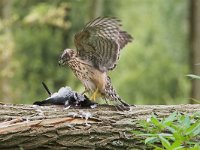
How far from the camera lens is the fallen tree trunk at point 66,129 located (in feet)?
17.8

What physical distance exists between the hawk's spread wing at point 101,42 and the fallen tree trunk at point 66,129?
0.87 metres

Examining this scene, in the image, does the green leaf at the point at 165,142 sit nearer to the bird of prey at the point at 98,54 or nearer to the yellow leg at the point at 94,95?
the bird of prey at the point at 98,54

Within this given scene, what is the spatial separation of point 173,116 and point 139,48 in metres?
29.6

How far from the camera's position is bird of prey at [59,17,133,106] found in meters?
6.30

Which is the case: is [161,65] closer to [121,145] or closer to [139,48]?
[139,48]

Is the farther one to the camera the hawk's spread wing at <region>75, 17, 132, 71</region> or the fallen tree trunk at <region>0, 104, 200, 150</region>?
the hawk's spread wing at <region>75, 17, 132, 71</region>

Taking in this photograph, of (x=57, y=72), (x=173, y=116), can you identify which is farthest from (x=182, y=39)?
(x=173, y=116)

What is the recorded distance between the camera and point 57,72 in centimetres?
2747

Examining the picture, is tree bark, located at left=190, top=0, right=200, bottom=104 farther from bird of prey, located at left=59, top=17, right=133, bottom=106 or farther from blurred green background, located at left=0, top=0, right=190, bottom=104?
blurred green background, located at left=0, top=0, right=190, bottom=104

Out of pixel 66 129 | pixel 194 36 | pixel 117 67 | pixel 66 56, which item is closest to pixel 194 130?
pixel 66 129

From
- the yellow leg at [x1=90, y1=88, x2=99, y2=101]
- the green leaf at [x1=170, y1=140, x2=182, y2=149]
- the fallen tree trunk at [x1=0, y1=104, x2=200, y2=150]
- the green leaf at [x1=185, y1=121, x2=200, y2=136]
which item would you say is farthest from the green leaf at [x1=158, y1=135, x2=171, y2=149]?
the yellow leg at [x1=90, y1=88, x2=99, y2=101]

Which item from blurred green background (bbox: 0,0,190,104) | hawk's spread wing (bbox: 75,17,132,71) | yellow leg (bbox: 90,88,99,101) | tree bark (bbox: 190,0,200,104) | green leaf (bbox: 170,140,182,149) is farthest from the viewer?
blurred green background (bbox: 0,0,190,104)

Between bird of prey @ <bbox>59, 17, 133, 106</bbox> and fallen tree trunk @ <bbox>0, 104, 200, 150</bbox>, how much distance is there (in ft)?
1.73

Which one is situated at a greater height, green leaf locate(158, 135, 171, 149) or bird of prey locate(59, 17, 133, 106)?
bird of prey locate(59, 17, 133, 106)
